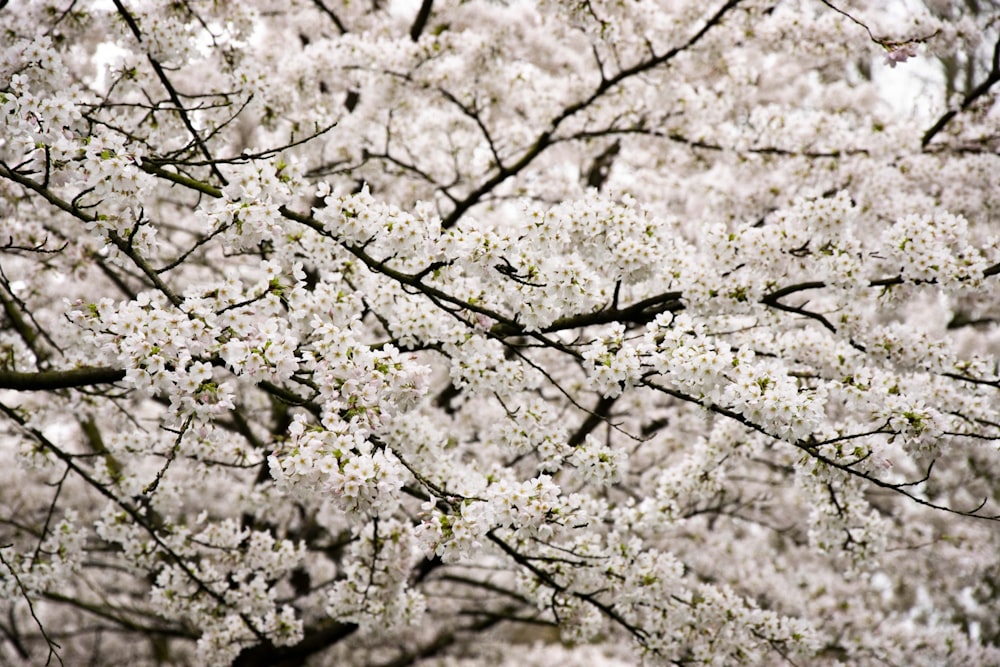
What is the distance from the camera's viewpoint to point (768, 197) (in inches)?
302

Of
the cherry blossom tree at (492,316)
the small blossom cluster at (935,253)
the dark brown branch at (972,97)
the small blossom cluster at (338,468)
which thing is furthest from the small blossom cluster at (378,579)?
the dark brown branch at (972,97)

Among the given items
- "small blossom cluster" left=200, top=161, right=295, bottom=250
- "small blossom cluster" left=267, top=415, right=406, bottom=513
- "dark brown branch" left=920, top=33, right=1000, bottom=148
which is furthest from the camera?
"dark brown branch" left=920, top=33, right=1000, bottom=148

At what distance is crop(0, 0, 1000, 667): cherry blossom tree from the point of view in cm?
335

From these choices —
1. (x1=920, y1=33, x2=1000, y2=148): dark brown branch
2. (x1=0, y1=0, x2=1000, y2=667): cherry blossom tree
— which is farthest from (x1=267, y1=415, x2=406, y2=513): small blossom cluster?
(x1=920, y1=33, x2=1000, y2=148): dark brown branch

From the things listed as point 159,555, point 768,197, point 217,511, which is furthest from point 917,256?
point 217,511

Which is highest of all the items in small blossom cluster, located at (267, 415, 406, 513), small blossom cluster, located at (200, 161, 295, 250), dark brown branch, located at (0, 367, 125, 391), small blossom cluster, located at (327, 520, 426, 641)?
small blossom cluster, located at (200, 161, 295, 250)

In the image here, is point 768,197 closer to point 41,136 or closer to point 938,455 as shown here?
point 938,455

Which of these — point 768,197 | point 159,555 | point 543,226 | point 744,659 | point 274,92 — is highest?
point 768,197

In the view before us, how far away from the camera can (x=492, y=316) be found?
12.3 feet

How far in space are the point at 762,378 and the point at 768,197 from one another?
15.7 feet

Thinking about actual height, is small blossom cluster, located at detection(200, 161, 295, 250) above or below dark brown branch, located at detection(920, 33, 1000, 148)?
below

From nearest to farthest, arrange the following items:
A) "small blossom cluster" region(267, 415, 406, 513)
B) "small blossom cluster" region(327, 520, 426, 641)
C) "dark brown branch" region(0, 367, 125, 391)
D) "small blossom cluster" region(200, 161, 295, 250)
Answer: "small blossom cluster" region(267, 415, 406, 513) < "small blossom cluster" region(200, 161, 295, 250) < "dark brown branch" region(0, 367, 125, 391) < "small blossom cluster" region(327, 520, 426, 641)

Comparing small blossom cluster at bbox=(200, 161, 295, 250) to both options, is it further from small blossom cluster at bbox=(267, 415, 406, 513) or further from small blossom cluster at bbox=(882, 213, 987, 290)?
small blossom cluster at bbox=(882, 213, 987, 290)

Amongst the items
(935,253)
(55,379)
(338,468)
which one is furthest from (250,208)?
(935,253)
